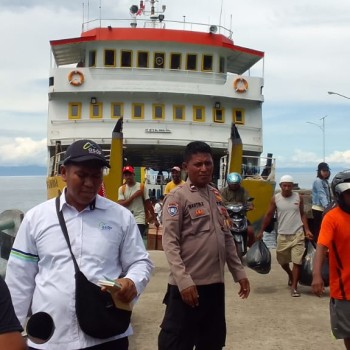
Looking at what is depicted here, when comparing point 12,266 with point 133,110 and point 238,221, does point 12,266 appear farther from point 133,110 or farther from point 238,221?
point 133,110

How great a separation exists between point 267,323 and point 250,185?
9.99 metres

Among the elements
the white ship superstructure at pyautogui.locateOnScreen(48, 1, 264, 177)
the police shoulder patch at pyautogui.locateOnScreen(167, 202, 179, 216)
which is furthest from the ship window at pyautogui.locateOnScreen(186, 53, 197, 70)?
the police shoulder patch at pyautogui.locateOnScreen(167, 202, 179, 216)

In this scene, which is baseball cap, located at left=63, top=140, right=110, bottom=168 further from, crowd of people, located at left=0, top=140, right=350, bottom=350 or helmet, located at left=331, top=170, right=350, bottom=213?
helmet, located at left=331, top=170, right=350, bottom=213

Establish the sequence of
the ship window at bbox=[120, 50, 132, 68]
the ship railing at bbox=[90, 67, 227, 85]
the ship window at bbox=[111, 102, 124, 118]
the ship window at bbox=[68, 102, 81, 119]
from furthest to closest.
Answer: the ship window at bbox=[120, 50, 132, 68], the ship railing at bbox=[90, 67, 227, 85], the ship window at bbox=[68, 102, 81, 119], the ship window at bbox=[111, 102, 124, 118]

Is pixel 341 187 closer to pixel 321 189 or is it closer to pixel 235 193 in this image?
pixel 235 193

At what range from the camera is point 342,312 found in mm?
3582

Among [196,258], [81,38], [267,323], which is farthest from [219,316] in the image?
[81,38]

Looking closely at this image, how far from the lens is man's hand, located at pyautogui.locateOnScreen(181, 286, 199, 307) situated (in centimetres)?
327

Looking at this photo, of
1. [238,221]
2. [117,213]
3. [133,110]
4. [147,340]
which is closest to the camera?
[117,213]

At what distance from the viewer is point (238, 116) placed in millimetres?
18625

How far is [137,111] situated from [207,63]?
311 cm

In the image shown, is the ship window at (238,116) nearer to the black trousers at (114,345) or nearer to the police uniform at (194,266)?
the police uniform at (194,266)

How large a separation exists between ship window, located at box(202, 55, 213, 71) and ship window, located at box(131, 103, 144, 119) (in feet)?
8.92

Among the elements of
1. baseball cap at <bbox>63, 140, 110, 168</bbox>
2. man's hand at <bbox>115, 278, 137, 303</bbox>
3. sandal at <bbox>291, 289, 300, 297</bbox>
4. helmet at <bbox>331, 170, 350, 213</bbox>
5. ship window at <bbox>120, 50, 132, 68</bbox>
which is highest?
ship window at <bbox>120, 50, 132, 68</bbox>
